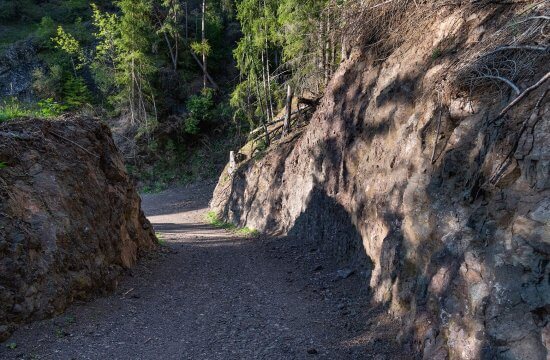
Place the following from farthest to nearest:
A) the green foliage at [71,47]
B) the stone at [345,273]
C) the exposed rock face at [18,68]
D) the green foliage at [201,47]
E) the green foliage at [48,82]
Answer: the exposed rock face at [18,68]
the green foliage at [71,47]
the green foliage at [48,82]
the green foliage at [201,47]
the stone at [345,273]

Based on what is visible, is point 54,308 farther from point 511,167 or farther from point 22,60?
point 22,60

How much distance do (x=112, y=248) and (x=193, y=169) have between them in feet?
72.5

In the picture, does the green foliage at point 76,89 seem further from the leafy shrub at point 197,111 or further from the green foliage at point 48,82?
the leafy shrub at point 197,111

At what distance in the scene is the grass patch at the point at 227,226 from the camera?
14.0 metres

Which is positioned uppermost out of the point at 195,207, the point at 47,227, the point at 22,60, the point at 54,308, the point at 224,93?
the point at 22,60

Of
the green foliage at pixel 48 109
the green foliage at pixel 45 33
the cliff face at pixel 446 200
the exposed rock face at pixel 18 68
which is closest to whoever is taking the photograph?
the cliff face at pixel 446 200

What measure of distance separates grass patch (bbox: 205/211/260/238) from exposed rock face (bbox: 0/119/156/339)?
5789mm

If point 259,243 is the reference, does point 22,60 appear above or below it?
above

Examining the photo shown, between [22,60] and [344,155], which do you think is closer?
[344,155]

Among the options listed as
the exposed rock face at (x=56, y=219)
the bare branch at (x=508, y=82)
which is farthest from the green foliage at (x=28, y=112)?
the bare branch at (x=508, y=82)

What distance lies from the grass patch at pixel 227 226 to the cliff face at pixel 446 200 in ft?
16.0

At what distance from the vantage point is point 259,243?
12.2 metres

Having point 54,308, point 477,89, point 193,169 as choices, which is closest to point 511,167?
point 477,89

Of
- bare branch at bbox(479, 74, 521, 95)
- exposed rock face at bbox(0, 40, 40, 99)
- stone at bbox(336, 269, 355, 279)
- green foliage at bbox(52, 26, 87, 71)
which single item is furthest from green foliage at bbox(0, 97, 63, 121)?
exposed rock face at bbox(0, 40, 40, 99)
